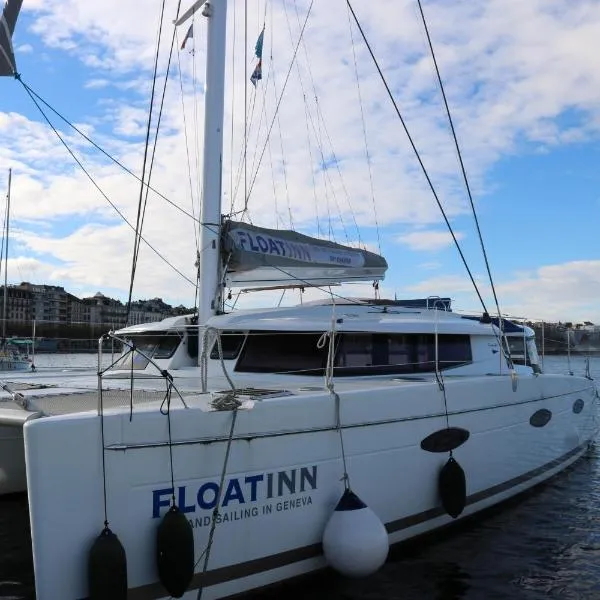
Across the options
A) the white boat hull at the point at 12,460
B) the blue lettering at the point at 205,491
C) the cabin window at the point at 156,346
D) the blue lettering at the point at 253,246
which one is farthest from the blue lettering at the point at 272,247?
the blue lettering at the point at 205,491

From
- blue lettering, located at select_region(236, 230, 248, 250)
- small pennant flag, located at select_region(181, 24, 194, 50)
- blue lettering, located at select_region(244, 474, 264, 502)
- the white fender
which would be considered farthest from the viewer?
small pennant flag, located at select_region(181, 24, 194, 50)

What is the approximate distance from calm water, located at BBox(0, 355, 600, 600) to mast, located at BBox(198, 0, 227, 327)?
298 centimetres

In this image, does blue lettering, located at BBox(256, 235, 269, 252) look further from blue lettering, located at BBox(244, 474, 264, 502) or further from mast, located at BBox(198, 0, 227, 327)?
blue lettering, located at BBox(244, 474, 264, 502)

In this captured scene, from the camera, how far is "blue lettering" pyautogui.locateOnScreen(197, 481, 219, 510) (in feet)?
14.2

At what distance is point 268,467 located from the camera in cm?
464

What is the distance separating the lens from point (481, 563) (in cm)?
575

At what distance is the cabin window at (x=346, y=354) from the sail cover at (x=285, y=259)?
888 mm

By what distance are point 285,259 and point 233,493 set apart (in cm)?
393

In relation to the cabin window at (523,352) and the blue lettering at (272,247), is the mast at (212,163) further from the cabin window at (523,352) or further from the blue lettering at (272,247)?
the cabin window at (523,352)

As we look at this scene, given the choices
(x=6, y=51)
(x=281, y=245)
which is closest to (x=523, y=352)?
(x=281, y=245)

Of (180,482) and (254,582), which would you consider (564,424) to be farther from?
(180,482)

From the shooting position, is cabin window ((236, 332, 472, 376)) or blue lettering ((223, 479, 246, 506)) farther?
cabin window ((236, 332, 472, 376))

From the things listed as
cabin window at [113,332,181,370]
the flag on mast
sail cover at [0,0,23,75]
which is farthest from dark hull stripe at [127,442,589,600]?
the flag on mast

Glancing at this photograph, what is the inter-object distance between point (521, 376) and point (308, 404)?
343 cm
